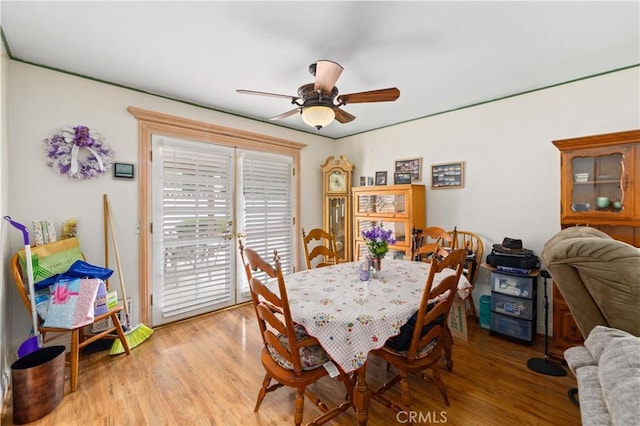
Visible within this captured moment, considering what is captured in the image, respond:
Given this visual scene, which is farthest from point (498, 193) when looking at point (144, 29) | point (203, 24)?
point (144, 29)

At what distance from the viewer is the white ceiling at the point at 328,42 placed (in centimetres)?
162

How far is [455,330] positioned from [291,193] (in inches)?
104

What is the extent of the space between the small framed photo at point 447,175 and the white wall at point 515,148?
2.4 inches

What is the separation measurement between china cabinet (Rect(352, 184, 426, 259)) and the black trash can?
8.78ft

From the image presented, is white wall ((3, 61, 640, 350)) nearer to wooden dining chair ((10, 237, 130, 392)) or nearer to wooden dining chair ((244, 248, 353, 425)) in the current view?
wooden dining chair ((10, 237, 130, 392))

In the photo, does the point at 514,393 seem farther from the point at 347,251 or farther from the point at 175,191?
the point at 175,191

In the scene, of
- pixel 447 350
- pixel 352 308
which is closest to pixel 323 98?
pixel 352 308

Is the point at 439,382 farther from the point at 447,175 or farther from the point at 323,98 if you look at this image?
the point at 447,175

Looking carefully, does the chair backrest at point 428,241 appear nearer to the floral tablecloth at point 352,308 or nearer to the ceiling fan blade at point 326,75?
the floral tablecloth at point 352,308

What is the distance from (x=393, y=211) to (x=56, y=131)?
3509mm

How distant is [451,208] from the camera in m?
3.37

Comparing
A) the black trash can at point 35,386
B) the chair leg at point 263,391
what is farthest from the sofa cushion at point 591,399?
the black trash can at point 35,386

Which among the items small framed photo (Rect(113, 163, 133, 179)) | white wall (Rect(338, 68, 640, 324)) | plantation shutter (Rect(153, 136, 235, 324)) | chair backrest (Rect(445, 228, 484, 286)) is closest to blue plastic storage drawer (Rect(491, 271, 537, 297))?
chair backrest (Rect(445, 228, 484, 286))

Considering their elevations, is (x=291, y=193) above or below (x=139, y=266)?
above
